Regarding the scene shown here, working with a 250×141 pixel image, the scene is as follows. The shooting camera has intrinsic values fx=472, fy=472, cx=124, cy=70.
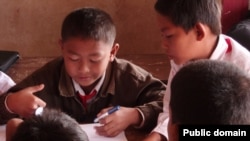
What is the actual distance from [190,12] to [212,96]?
0.63 m

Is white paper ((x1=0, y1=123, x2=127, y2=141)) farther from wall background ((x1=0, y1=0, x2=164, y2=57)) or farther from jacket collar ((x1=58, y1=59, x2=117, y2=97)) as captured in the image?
wall background ((x1=0, y1=0, x2=164, y2=57))

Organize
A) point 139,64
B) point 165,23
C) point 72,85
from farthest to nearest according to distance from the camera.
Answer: point 139,64 < point 72,85 < point 165,23

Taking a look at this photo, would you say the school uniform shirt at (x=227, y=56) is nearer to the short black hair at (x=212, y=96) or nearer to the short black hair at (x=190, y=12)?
the short black hair at (x=190, y=12)

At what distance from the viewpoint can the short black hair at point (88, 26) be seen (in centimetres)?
145

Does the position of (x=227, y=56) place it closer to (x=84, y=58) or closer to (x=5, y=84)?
(x=84, y=58)

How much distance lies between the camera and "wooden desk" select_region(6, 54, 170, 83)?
188cm

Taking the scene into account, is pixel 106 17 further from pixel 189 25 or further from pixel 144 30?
pixel 144 30

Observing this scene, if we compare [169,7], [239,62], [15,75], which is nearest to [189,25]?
[169,7]

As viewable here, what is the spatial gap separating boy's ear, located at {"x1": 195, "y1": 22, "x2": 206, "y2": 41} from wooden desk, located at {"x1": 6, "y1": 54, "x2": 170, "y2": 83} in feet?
1.55

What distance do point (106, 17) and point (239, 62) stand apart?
0.45m

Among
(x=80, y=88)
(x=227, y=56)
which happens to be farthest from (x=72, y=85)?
(x=227, y=56)

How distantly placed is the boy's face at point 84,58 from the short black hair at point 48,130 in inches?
25.1

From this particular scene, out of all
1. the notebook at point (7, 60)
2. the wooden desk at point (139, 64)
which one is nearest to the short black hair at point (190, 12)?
the wooden desk at point (139, 64)

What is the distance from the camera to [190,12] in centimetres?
139
